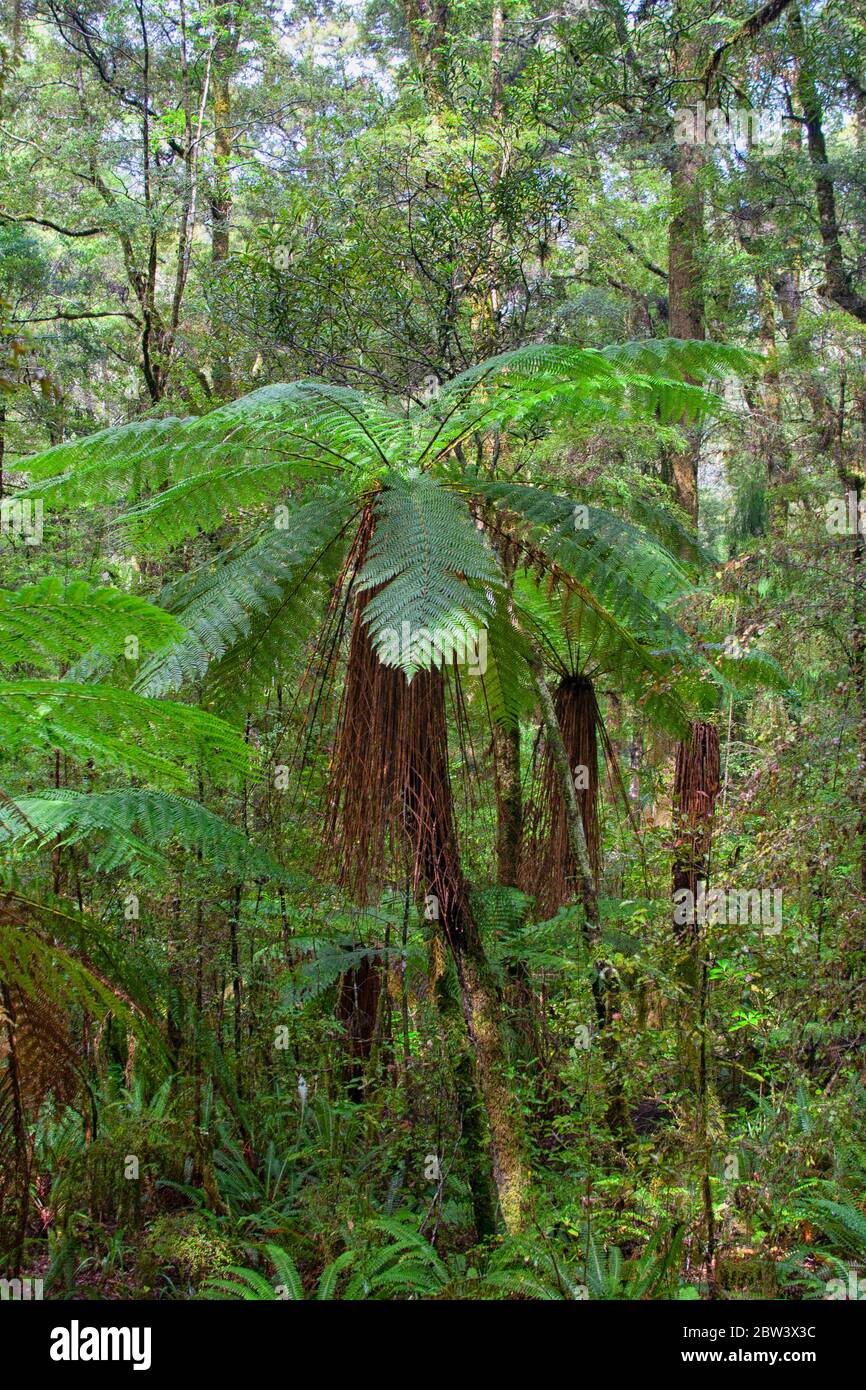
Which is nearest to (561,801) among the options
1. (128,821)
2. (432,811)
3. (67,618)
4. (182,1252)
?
(432,811)

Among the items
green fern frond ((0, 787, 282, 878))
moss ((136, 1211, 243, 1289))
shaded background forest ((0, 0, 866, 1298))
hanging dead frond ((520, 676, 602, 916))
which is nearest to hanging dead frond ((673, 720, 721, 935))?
shaded background forest ((0, 0, 866, 1298))

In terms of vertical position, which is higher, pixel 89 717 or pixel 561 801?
pixel 561 801

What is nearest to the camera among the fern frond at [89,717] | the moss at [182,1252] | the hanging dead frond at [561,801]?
the fern frond at [89,717]

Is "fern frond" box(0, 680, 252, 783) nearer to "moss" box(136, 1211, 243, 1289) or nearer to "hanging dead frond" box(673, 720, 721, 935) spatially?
"hanging dead frond" box(673, 720, 721, 935)

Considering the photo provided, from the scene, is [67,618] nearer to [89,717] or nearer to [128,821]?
[89,717]

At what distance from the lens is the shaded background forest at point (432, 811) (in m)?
2.74

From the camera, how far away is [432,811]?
2814 millimetres

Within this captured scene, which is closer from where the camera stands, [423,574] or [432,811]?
[423,574]

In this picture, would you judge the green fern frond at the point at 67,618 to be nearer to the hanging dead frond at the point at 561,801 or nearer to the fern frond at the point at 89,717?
the fern frond at the point at 89,717

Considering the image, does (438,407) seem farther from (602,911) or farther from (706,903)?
(602,911)

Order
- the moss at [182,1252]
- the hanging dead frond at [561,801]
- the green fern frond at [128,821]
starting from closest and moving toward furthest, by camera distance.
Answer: the green fern frond at [128,821]
the moss at [182,1252]
the hanging dead frond at [561,801]

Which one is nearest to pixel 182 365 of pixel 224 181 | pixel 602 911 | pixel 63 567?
pixel 63 567

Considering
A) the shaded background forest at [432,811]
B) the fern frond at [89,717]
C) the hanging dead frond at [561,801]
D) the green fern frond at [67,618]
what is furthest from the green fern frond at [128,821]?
the hanging dead frond at [561,801]

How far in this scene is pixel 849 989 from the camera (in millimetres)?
3084
